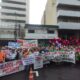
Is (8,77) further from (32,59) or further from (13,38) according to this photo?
(13,38)

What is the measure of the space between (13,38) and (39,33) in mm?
6095

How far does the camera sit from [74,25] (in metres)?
44.5

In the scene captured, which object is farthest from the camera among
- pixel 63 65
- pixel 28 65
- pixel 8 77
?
pixel 63 65

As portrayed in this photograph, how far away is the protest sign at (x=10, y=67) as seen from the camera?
1449 centimetres

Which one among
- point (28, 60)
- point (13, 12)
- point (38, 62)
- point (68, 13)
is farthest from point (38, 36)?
point (13, 12)

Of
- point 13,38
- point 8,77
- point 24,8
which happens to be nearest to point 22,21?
point 24,8

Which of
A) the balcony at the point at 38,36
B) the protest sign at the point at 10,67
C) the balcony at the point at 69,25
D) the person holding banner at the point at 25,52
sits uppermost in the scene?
the balcony at the point at 69,25

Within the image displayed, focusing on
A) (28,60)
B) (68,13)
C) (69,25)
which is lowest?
(28,60)

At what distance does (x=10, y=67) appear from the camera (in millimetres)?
15195

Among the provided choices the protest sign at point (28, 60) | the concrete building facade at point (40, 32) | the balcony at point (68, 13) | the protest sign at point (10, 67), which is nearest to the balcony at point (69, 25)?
the concrete building facade at point (40, 32)

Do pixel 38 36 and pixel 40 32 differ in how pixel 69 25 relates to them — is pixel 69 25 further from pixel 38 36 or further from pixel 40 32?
pixel 38 36

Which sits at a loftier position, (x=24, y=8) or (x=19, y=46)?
(x=24, y=8)

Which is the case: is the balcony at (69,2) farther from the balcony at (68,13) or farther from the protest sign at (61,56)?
the protest sign at (61,56)

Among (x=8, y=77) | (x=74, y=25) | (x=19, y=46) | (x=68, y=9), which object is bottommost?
(x=8, y=77)
